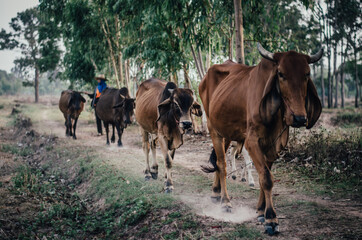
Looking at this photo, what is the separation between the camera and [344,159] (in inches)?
268

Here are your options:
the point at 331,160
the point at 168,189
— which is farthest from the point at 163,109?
the point at 331,160

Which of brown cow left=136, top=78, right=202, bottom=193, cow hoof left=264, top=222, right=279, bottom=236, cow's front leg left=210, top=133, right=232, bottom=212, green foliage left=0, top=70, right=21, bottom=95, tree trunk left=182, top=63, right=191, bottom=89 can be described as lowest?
cow hoof left=264, top=222, right=279, bottom=236

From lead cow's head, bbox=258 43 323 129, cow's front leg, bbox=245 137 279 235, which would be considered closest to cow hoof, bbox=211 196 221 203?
cow's front leg, bbox=245 137 279 235

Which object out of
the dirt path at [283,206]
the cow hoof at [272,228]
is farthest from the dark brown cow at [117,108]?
the cow hoof at [272,228]

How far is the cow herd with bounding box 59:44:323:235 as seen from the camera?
337 centimetres

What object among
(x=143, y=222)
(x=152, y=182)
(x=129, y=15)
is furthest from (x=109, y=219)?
(x=129, y=15)

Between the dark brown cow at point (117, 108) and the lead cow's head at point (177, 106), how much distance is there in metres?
4.56

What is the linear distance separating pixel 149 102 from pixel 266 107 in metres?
3.68

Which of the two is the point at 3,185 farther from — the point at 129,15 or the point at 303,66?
the point at 129,15

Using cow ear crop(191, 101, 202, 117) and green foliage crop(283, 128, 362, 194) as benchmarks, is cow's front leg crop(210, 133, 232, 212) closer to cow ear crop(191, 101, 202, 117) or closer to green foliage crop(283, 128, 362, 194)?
cow ear crop(191, 101, 202, 117)

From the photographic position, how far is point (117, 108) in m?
11.2

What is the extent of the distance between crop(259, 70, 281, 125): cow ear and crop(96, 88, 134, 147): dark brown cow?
7.25 meters

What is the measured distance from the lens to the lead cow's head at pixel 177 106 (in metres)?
5.52

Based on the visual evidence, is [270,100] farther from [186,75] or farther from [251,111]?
[186,75]
